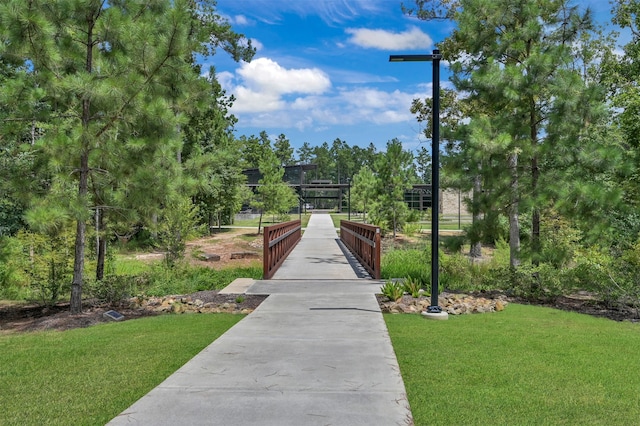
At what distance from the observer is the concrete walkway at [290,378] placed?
3.49 m

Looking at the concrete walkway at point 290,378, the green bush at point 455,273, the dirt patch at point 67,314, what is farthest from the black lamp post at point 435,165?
the green bush at point 455,273

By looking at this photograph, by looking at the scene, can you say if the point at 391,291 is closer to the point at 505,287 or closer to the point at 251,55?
the point at 505,287

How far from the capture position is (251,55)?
26.9m

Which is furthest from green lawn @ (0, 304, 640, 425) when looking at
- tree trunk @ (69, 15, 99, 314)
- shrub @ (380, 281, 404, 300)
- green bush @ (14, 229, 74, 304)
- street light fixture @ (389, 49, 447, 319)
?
green bush @ (14, 229, 74, 304)

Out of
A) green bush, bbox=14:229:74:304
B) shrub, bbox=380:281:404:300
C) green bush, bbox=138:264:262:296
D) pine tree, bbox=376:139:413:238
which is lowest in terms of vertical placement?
green bush, bbox=138:264:262:296

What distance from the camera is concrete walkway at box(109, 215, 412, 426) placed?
349 centimetres

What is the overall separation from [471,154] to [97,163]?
22.7ft

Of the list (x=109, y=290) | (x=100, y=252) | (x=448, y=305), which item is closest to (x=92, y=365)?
(x=109, y=290)

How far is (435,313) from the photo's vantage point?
7.48 metres

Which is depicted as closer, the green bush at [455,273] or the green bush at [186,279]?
the green bush at [186,279]

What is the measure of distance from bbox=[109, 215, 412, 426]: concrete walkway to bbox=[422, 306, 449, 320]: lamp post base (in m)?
0.75

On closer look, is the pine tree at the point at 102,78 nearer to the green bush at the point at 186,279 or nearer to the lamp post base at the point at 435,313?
the green bush at the point at 186,279

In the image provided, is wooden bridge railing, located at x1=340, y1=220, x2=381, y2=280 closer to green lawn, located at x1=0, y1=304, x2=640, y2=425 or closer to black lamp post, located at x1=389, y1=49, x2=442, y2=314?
black lamp post, located at x1=389, y1=49, x2=442, y2=314

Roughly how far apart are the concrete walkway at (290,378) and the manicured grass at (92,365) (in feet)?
0.89
